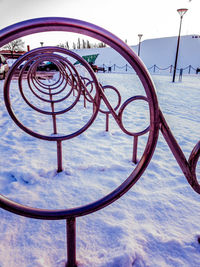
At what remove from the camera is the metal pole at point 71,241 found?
0.77m

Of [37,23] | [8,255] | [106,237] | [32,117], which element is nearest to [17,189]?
[8,255]

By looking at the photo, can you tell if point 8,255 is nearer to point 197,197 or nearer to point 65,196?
point 65,196

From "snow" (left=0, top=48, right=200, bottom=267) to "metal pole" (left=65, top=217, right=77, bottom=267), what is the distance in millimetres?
47

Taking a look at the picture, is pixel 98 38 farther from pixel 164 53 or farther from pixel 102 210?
pixel 164 53

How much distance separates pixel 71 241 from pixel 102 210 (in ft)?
1.33

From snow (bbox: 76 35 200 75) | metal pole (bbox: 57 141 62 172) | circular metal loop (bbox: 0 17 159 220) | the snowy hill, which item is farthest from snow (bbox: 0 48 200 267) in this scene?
the snowy hill

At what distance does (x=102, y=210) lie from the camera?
119 cm

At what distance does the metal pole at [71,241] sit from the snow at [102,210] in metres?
0.05

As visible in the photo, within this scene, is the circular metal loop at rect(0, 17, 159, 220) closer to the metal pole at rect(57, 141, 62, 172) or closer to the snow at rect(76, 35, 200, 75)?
the metal pole at rect(57, 141, 62, 172)

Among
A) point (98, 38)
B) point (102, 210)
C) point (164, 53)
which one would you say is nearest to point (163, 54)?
point (164, 53)

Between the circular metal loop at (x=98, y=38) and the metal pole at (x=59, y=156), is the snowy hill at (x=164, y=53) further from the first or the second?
the circular metal loop at (x=98, y=38)

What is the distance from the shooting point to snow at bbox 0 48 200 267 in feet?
2.99

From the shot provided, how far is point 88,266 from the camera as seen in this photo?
33.9 inches

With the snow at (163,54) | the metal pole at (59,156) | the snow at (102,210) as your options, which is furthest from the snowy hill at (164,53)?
the metal pole at (59,156)
